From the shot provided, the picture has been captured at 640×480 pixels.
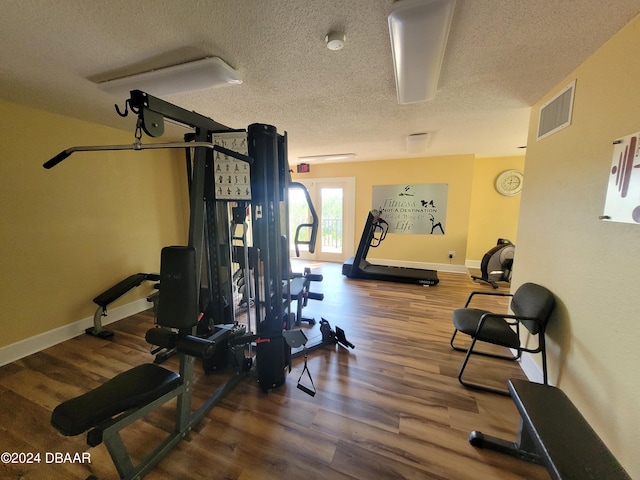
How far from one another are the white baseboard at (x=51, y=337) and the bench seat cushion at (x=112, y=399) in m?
1.83

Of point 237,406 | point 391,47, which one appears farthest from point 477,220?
point 237,406

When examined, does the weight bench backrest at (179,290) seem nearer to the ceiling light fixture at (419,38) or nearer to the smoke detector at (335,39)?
the smoke detector at (335,39)

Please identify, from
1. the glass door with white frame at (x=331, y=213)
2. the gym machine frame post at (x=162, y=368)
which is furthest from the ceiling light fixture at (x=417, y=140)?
the gym machine frame post at (x=162, y=368)

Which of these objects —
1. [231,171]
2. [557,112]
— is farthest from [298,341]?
[557,112]

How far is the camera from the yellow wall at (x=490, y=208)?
4.78 metres

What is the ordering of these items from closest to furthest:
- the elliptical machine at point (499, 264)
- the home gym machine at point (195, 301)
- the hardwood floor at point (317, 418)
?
the home gym machine at point (195, 301) → the hardwood floor at point (317, 418) → the elliptical machine at point (499, 264)

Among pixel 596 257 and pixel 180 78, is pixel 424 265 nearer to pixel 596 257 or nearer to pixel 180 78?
pixel 596 257

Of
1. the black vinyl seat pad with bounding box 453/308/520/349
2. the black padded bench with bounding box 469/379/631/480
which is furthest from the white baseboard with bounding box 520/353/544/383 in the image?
the black padded bench with bounding box 469/379/631/480

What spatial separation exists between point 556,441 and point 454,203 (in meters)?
4.27

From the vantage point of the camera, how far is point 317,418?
5.21 feet

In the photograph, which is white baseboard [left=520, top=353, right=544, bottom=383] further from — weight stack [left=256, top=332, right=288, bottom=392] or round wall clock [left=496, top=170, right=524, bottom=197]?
round wall clock [left=496, top=170, right=524, bottom=197]

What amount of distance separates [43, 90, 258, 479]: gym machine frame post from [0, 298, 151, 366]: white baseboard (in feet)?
5.84

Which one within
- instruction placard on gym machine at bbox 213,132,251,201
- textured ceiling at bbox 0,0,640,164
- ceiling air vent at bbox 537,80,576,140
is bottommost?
instruction placard on gym machine at bbox 213,132,251,201

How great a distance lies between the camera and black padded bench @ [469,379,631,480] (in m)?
0.92
